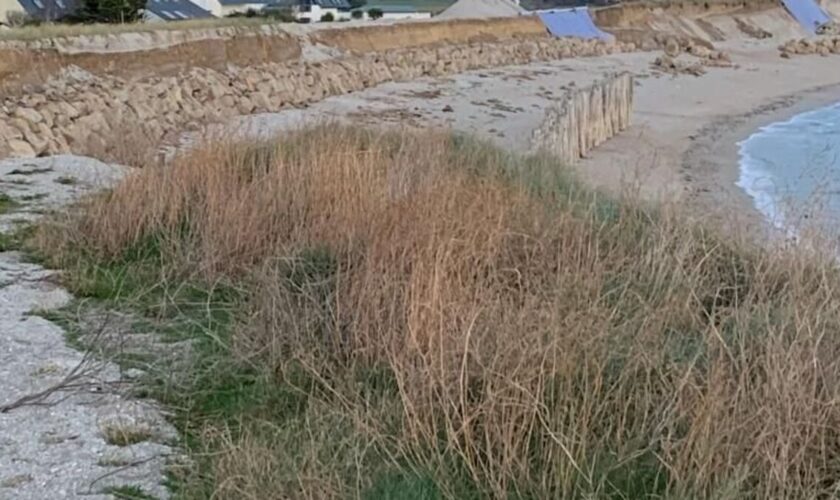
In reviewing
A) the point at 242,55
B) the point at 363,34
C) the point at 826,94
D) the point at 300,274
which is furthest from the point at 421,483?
the point at 826,94

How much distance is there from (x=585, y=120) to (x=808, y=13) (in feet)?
161

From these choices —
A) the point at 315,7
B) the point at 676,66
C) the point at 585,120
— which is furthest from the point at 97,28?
the point at 315,7

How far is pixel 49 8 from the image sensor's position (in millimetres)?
32906

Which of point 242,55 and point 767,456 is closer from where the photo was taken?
point 767,456

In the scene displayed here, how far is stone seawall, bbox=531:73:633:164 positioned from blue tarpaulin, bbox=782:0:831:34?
1600 inches

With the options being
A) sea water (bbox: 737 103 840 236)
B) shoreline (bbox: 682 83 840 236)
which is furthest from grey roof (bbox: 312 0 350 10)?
sea water (bbox: 737 103 840 236)

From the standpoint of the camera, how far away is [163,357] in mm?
6094

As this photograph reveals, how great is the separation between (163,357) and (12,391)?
2.84 feet

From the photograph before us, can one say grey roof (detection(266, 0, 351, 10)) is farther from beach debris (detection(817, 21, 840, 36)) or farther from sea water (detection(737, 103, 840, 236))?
sea water (detection(737, 103, 840, 236))

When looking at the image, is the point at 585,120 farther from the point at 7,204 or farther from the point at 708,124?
the point at 7,204

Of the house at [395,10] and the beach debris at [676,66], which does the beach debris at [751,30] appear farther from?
the house at [395,10]

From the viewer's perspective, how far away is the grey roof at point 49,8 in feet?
103

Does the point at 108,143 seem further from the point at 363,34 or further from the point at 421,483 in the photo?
the point at 363,34

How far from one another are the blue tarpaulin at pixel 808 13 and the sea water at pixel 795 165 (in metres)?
30.4
